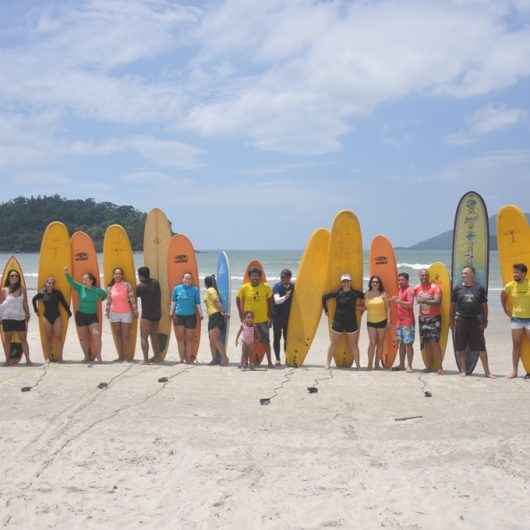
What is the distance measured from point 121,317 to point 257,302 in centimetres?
154

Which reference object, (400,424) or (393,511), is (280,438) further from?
(393,511)

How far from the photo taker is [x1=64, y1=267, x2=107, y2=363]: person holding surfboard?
23.7 ft

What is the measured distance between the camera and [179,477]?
12.5ft

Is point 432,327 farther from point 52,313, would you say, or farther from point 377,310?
→ point 52,313

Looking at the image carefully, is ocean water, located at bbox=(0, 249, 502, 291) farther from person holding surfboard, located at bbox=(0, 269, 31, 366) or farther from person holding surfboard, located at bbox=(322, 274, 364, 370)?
person holding surfboard, located at bbox=(322, 274, 364, 370)

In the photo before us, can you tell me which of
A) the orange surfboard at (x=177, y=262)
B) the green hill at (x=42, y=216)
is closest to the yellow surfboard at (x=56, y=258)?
the orange surfboard at (x=177, y=262)

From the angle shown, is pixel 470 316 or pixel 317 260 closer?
pixel 470 316

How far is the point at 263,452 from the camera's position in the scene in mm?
4207

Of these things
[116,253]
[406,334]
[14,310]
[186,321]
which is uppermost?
[116,253]

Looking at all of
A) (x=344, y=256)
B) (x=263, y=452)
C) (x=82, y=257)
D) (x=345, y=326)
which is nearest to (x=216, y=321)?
(x=345, y=326)

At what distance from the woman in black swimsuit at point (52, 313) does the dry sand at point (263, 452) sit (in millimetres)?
1042

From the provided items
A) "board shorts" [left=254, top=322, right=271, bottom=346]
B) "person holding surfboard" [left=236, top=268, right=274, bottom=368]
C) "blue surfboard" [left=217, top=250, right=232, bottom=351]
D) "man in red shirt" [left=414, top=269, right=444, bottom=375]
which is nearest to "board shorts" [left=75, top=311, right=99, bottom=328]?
"blue surfboard" [left=217, top=250, right=232, bottom=351]

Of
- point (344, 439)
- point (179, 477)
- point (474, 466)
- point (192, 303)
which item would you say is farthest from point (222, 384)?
point (474, 466)

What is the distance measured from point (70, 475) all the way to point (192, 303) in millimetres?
3377
